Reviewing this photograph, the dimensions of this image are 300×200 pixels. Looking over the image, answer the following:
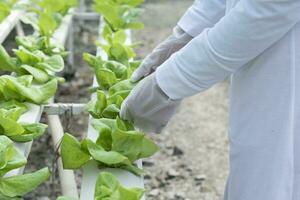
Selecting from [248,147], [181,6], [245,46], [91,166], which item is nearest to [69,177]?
[91,166]

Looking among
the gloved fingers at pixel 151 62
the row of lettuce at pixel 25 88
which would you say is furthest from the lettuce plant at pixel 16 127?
the gloved fingers at pixel 151 62

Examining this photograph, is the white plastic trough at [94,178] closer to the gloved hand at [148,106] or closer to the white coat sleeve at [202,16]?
the gloved hand at [148,106]

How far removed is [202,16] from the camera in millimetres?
1444

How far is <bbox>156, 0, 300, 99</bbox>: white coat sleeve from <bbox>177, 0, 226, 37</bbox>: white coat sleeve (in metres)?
0.29

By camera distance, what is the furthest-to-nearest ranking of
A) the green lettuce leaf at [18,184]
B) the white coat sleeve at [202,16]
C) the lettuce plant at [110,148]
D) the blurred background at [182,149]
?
the blurred background at [182,149] < the white coat sleeve at [202,16] < the lettuce plant at [110,148] < the green lettuce leaf at [18,184]

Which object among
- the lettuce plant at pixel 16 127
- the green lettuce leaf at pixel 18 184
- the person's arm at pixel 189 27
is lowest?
the green lettuce leaf at pixel 18 184

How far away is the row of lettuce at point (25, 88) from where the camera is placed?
1178mm

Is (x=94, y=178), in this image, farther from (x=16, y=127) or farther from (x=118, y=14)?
(x=118, y=14)

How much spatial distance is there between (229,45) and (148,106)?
0.26 metres

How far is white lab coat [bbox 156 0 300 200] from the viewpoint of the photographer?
3.53 feet

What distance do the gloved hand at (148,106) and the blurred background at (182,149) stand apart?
50 cm

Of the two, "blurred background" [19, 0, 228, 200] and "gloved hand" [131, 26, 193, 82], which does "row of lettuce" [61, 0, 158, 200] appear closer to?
"gloved hand" [131, 26, 193, 82]

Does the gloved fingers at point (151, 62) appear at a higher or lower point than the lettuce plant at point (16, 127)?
higher

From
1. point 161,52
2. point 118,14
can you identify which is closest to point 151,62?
point 161,52
